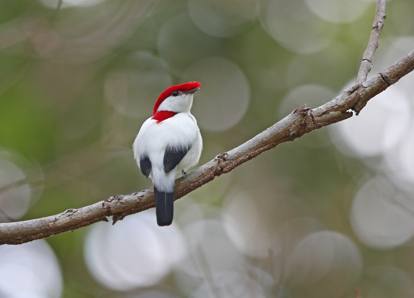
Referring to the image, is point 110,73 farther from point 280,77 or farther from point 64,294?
point 64,294

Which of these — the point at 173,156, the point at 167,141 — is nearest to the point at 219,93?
the point at 167,141

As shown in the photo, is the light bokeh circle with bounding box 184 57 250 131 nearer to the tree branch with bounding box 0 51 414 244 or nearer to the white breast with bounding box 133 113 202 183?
the white breast with bounding box 133 113 202 183

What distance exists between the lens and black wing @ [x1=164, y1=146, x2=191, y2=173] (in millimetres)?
3277

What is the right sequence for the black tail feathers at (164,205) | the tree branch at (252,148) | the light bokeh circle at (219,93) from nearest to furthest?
the tree branch at (252,148) < the black tail feathers at (164,205) < the light bokeh circle at (219,93)

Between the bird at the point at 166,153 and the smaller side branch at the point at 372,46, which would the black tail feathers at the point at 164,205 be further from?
the smaller side branch at the point at 372,46

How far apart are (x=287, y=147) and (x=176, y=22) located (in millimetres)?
1845

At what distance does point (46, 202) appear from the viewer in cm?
611

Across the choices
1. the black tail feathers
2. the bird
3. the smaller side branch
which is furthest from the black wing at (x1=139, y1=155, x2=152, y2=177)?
the smaller side branch

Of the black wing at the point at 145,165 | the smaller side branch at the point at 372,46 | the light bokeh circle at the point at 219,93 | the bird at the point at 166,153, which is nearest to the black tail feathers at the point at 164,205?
the bird at the point at 166,153

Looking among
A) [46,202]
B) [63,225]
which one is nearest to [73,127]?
[46,202]

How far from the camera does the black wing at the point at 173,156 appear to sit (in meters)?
3.28

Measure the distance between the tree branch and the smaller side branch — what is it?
8 cm

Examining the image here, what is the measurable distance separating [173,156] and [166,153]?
0.04 metres

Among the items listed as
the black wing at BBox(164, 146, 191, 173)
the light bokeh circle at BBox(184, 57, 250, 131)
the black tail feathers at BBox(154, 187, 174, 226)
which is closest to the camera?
the black tail feathers at BBox(154, 187, 174, 226)
